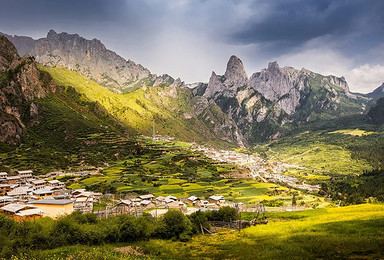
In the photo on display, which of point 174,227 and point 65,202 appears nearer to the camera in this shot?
point 174,227

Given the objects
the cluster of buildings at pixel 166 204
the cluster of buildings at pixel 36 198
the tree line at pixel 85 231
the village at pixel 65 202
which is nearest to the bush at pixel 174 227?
the tree line at pixel 85 231

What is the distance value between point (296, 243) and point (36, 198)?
73.6 m

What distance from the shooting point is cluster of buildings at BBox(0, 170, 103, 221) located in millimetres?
58656

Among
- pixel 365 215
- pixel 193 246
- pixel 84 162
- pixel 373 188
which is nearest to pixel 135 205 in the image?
pixel 193 246

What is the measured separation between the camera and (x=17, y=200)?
240 feet

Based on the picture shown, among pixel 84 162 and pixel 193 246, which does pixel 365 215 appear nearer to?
pixel 193 246

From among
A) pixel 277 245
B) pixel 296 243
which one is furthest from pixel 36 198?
pixel 296 243

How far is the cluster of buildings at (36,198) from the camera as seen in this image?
58.7 metres

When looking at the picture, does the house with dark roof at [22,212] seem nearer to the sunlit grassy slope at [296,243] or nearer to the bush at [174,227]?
the sunlit grassy slope at [296,243]

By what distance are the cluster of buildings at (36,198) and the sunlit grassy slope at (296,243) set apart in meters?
28.0

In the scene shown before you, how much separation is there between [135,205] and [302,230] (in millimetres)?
52887

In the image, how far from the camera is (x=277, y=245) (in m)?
38.2

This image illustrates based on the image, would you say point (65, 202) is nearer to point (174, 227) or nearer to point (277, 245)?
point (174, 227)

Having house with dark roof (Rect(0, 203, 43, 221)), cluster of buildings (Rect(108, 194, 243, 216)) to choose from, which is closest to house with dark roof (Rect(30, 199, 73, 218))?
house with dark roof (Rect(0, 203, 43, 221))
